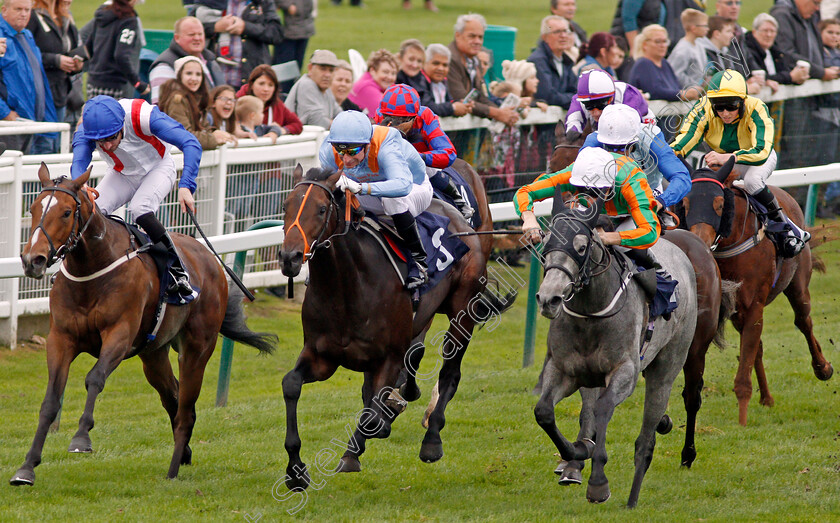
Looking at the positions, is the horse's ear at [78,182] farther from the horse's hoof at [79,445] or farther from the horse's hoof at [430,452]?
the horse's hoof at [430,452]

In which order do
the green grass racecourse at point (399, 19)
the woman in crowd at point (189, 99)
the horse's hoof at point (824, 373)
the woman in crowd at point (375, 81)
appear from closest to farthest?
the horse's hoof at point (824, 373) < the woman in crowd at point (189, 99) < the woman in crowd at point (375, 81) < the green grass racecourse at point (399, 19)

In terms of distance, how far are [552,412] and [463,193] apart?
245cm

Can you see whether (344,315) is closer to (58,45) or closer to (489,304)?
(489,304)

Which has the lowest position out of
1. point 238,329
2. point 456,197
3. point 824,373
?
point 824,373

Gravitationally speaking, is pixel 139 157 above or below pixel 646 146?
below

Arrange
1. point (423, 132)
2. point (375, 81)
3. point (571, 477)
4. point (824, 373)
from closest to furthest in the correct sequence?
point (571, 477)
point (423, 132)
point (824, 373)
point (375, 81)

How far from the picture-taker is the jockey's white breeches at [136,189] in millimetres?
6504

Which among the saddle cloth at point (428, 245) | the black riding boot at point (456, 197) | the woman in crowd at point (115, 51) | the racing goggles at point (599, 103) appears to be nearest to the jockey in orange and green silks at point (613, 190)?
the saddle cloth at point (428, 245)

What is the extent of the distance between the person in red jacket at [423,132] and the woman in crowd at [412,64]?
265 cm

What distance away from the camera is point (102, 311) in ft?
19.4

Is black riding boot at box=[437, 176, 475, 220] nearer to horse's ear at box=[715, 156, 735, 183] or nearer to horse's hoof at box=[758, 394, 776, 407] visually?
horse's ear at box=[715, 156, 735, 183]

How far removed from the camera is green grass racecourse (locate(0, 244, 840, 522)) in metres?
5.71

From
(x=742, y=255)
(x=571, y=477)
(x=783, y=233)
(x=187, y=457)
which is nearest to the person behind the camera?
(x=571, y=477)

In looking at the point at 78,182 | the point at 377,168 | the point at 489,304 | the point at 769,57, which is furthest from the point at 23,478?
the point at 769,57
